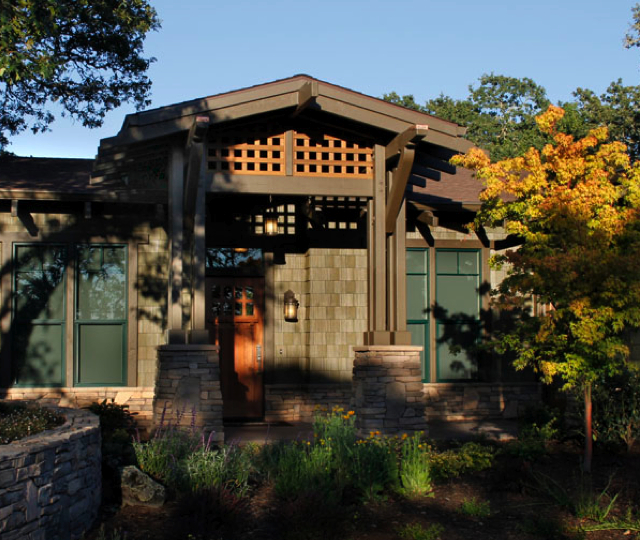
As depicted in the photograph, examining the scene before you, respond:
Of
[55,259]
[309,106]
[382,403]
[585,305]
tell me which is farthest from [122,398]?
[585,305]

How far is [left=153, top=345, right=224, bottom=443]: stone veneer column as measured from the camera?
10320 mm

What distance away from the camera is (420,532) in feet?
21.6

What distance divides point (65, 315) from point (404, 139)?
6.16 m

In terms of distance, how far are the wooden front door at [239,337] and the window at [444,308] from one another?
2709 millimetres

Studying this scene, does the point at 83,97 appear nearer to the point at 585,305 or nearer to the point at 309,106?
the point at 309,106

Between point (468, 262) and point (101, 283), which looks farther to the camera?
point (468, 262)

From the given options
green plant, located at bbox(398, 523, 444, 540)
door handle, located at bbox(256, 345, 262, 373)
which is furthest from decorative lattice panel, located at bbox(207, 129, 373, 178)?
green plant, located at bbox(398, 523, 444, 540)

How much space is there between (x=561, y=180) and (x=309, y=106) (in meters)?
3.51

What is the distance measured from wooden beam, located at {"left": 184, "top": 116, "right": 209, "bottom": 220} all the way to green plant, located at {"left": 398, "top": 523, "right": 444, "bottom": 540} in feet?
17.4

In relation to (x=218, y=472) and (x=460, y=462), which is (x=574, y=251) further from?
(x=218, y=472)

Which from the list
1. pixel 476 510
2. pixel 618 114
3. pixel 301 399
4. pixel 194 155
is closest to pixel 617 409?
pixel 476 510

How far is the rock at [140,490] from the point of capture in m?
7.30

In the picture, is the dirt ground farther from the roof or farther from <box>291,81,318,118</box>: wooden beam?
the roof

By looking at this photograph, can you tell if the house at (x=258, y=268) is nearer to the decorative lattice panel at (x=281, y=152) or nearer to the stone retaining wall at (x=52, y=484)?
the decorative lattice panel at (x=281, y=152)
